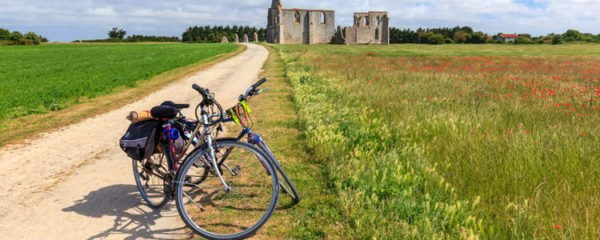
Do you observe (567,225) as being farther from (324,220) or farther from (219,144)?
(219,144)

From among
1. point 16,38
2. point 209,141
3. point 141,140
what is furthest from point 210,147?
point 16,38

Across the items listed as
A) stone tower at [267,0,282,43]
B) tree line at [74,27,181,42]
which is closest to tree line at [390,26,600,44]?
stone tower at [267,0,282,43]

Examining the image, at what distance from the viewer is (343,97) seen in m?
11.5

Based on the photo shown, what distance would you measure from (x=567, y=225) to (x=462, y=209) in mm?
877

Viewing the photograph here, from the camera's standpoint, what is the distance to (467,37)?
10238 centimetres

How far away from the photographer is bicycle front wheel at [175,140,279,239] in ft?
13.1

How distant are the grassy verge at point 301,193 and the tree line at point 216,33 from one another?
11513 cm

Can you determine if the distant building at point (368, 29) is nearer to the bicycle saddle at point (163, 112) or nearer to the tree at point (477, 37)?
the tree at point (477, 37)

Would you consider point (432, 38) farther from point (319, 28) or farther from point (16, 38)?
point (16, 38)

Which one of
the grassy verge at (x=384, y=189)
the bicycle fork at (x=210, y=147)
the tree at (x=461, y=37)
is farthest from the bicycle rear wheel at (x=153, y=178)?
the tree at (x=461, y=37)

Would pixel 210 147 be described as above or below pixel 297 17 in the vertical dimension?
below

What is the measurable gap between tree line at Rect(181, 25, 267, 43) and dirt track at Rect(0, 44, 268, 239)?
116 meters

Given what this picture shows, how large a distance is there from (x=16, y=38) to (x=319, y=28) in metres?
66.6

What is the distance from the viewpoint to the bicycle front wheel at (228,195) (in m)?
4.00
